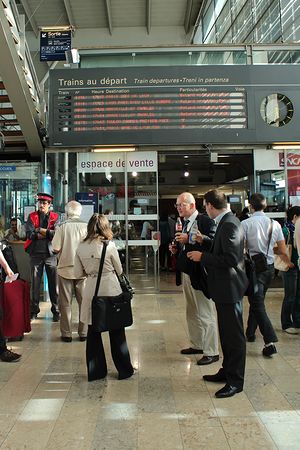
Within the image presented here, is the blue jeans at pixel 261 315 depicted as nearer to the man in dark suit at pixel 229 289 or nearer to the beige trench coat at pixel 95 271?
the man in dark suit at pixel 229 289

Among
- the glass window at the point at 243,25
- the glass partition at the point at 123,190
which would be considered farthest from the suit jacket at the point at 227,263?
the glass window at the point at 243,25

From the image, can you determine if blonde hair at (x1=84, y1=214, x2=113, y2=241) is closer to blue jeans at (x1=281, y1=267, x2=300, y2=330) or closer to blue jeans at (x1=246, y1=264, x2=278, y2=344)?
blue jeans at (x1=246, y1=264, x2=278, y2=344)

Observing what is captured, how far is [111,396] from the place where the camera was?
3242 millimetres

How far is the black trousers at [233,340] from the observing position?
3.15 metres

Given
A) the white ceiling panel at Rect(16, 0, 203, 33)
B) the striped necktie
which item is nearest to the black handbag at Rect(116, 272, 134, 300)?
the striped necktie

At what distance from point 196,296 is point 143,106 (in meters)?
4.24

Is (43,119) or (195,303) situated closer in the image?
(195,303)

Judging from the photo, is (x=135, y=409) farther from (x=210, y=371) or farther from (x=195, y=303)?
(x=195, y=303)

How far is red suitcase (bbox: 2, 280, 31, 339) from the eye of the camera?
4461 millimetres

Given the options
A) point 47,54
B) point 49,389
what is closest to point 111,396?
point 49,389

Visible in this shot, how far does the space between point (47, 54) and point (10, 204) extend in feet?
10.2

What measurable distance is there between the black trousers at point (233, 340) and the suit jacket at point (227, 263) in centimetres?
9

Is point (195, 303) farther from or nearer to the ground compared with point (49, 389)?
farther from the ground

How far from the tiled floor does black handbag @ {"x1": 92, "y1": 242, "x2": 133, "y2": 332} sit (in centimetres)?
51
